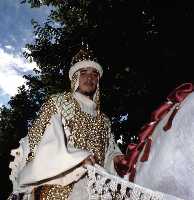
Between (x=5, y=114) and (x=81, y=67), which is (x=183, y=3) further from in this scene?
(x=5, y=114)

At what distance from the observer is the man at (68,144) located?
11.2ft

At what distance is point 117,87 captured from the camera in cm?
1016

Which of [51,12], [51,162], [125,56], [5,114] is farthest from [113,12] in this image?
[5,114]

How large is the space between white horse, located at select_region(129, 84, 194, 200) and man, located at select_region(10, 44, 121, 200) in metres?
0.69

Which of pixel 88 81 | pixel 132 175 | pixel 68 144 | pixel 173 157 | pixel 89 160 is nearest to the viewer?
pixel 173 157

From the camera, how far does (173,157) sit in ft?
8.01

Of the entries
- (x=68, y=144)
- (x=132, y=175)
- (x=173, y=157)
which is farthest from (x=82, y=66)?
(x=173, y=157)

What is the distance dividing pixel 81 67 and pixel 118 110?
5808 mm

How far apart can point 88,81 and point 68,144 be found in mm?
712

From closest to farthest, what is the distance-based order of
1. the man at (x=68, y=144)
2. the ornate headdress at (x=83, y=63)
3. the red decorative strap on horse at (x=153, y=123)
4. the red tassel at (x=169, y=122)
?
1. the red tassel at (x=169, y=122)
2. the red decorative strap on horse at (x=153, y=123)
3. the man at (x=68, y=144)
4. the ornate headdress at (x=83, y=63)

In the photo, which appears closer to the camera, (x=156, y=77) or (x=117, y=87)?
(x=156, y=77)

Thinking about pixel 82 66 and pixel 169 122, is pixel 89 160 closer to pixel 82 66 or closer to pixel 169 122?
pixel 169 122

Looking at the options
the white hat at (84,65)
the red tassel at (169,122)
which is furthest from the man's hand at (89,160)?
the white hat at (84,65)

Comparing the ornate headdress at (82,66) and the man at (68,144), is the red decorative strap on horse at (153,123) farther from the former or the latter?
the ornate headdress at (82,66)
